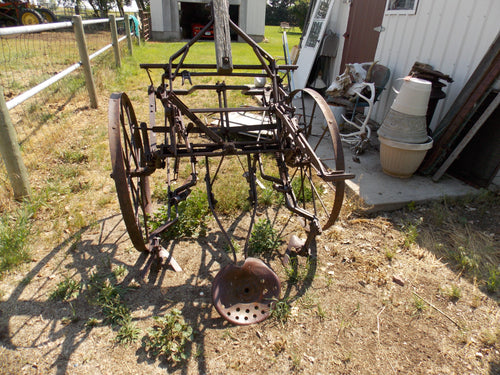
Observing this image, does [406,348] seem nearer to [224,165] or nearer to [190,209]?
[190,209]

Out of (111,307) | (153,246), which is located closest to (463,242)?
A: (153,246)

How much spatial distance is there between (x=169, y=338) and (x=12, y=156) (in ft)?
7.83

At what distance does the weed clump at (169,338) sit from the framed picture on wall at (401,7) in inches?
208

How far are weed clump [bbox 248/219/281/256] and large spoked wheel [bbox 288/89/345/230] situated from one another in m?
0.43

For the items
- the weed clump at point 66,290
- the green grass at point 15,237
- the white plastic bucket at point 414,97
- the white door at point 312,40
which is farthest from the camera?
Result: the white door at point 312,40

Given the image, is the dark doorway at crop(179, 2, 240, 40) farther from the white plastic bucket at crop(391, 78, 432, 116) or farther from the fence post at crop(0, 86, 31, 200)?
the fence post at crop(0, 86, 31, 200)

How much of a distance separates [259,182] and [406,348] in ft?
7.19

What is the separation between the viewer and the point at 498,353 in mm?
2160

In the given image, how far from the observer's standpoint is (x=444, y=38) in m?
4.40

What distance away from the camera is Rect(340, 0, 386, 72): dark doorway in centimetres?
595

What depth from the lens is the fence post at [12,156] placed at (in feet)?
9.90

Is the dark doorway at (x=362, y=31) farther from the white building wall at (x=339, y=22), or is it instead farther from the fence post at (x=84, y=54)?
the fence post at (x=84, y=54)

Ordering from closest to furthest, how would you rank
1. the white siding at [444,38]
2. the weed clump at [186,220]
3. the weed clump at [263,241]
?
the weed clump at [263,241], the weed clump at [186,220], the white siding at [444,38]

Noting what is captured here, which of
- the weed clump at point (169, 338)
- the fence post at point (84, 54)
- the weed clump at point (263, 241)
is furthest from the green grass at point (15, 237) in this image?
the fence post at point (84, 54)
